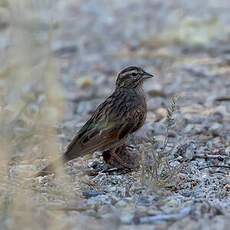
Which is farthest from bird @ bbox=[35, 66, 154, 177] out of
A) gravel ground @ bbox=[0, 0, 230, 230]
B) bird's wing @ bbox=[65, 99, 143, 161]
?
gravel ground @ bbox=[0, 0, 230, 230]

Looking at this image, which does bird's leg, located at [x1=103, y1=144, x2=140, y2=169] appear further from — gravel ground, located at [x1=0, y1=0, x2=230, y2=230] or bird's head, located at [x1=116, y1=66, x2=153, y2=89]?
bird's head, located at [x1=116, y1=66, x2=153, y2=89]

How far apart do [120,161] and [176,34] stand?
635 centimetres

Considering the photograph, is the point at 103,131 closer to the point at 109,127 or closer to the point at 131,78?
the point at 109,127

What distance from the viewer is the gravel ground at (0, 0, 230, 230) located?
4.75 metres

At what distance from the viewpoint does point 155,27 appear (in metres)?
13.1

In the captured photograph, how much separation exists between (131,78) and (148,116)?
1.41 metres

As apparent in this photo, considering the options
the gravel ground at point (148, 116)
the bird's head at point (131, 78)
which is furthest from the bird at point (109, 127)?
the bird's head at point (131, 78)

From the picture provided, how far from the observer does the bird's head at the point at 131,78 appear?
7492 millimetres

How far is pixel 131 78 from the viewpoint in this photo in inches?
296

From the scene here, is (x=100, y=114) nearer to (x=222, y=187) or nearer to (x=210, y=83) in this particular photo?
(x=222, y=187)

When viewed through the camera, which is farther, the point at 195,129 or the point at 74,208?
the point at 195,129

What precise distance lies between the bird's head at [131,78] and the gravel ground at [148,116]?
2.04 ft

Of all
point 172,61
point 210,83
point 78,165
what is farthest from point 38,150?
point 172,61

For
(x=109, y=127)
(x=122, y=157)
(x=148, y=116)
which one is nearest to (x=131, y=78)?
(x=109, y=127)
